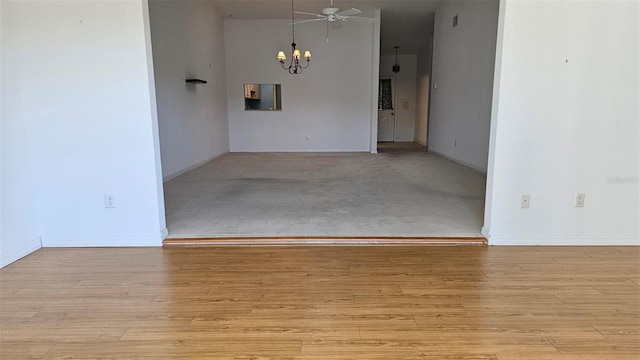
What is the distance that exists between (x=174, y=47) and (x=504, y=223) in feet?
18.2

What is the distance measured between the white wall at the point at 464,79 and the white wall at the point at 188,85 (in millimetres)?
5060

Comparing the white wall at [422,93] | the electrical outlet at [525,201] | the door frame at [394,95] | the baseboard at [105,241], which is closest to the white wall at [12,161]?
the baseboard at [105,241]

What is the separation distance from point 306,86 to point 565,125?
7.28 meters

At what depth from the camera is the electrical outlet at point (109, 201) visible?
3049 millimetres

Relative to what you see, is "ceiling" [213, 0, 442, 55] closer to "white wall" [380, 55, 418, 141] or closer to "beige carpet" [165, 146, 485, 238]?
"white wall" [380, 55, 418, 141]

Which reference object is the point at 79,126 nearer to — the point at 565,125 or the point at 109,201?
the point at 109,201

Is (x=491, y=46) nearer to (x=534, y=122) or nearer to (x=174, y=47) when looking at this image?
(x=534, y=122)

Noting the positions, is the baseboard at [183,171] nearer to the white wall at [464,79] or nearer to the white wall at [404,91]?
the white wall at [464,79]

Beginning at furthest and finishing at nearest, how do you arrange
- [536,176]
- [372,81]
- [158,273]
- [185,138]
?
[372,81], [185,138], [536,176], [158,273]

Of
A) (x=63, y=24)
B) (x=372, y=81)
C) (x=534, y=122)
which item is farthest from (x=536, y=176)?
(x=372, y=81)

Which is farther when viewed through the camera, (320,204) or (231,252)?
(320,204)

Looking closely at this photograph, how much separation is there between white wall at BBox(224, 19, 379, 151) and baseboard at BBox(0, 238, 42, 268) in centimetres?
701

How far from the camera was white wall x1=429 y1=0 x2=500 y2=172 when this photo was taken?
20.3ft

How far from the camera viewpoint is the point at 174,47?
6.17m
